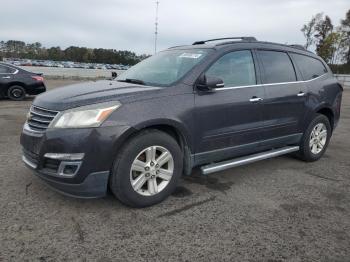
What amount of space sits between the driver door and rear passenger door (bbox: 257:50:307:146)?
186 millimetres

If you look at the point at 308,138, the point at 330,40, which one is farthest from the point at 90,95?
the point at 330,40

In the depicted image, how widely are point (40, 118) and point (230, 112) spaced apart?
2131 millimetres

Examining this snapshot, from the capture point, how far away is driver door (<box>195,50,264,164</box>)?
3975 mm

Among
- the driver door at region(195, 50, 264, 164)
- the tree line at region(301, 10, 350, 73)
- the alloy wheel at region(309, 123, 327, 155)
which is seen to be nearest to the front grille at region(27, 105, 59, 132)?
the driver door at region(195, 50, 264, 164)

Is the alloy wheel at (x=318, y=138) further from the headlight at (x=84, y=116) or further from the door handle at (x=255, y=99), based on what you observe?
the headlight at (x=84, y=116)

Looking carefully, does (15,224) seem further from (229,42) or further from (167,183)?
(229,42)

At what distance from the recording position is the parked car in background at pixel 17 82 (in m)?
12.2

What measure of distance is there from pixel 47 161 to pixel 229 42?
8.72ft

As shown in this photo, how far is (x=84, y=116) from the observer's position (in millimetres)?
3266

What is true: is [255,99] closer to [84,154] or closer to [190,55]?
[190,55]

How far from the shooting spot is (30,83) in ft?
41.2

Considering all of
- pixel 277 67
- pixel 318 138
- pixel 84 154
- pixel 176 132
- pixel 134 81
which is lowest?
pixel 318 138

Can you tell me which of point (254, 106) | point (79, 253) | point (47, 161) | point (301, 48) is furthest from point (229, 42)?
point (79, 253)

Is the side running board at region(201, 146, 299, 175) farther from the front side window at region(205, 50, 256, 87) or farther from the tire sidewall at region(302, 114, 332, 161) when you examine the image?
the front side window at region(205, 50, 256, 87)
